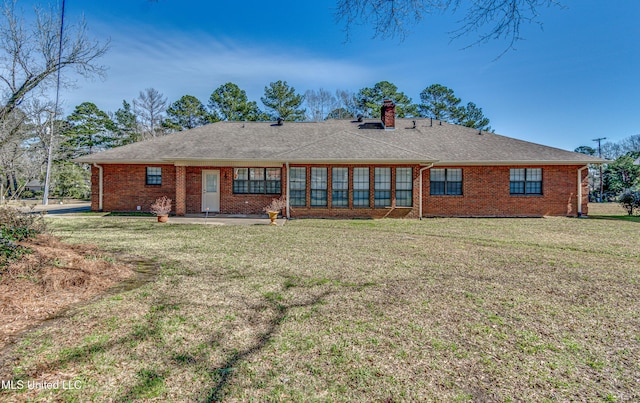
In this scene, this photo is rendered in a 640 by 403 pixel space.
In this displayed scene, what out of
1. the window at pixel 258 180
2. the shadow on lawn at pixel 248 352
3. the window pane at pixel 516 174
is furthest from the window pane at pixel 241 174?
the window pane at pixel 516 174

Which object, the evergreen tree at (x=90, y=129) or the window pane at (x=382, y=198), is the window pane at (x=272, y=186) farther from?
the evergreen tree at (x=90, y=129)

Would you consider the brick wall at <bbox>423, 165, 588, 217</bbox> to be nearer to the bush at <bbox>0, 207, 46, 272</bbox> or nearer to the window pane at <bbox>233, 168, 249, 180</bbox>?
the window pane at <bbox>233, 168, 249, 180</bbox>

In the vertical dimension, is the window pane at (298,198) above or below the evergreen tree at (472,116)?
below

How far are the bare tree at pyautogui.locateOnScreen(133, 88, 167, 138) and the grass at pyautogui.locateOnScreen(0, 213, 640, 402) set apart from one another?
3720 centimetres

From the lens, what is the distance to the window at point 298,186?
540 inches

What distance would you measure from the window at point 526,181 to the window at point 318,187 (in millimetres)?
8779

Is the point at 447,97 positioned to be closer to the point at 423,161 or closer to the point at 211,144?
the point at 423,161

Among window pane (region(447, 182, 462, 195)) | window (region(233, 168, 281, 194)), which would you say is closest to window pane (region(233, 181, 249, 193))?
window (region(233, 168, 281, 194))

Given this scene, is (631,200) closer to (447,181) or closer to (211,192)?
(447,181)

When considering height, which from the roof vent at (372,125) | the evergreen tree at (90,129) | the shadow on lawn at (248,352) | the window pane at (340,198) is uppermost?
the evergreen tree at (90,129)

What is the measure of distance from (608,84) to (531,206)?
9.75 m

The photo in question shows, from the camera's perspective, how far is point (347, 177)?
1365cm

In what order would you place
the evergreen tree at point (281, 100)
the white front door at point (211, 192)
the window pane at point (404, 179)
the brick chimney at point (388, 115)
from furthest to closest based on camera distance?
the evergreen tree at point (281, 100) < the brick chimney at point (388, 115) < the white front door at point (211, 192) < the window pane at point (404, 179)

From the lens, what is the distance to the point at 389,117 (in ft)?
58.6
